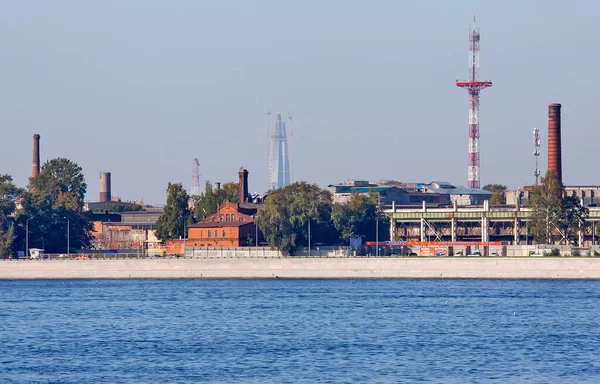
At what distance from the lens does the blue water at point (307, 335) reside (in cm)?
5769

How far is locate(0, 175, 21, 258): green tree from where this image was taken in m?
168

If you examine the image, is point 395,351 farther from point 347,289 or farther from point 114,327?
point 347,289

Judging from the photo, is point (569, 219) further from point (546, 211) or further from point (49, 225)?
point (49, 225)

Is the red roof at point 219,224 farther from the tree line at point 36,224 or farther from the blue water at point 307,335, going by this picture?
the blue water at point 307,335

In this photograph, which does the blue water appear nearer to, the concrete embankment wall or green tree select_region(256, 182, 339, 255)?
the concrete embankment wall

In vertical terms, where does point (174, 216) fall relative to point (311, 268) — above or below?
above

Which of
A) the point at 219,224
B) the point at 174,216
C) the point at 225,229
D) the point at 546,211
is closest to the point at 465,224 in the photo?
the point at 546,211

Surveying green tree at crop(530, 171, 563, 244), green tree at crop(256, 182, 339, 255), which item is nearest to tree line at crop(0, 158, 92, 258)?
green tree at crop(256, 182, 339, 255)

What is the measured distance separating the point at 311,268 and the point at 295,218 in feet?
48.6

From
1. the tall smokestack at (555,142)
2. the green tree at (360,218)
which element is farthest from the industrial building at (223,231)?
the tall smokestack at (555,142)

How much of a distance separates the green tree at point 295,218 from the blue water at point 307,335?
39020mm

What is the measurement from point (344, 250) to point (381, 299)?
196 feet

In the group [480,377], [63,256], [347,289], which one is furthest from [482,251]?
[480,377]

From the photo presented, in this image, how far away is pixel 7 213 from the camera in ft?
581
